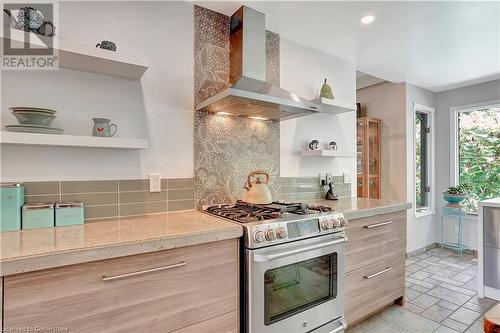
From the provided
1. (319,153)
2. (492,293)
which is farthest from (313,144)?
(492,293)

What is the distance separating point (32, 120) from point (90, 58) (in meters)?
0.43

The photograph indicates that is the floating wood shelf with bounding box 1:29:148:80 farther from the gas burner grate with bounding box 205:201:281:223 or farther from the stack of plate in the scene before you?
the gas burner grate with bounding box 205:201:281:223

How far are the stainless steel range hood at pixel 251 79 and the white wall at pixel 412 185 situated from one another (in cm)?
252

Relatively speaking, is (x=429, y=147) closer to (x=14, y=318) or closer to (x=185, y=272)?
(x=185, y=272)

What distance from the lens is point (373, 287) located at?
211cm

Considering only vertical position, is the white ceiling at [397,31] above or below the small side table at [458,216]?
above

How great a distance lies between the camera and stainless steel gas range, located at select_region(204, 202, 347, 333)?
4.63ft

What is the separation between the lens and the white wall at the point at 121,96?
1.43 m

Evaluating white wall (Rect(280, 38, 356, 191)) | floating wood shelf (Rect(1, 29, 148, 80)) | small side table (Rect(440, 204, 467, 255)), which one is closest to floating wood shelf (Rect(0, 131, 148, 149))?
floating wood shelf (Rect(1, 29, 148, 80))

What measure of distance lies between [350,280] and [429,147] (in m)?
3.29

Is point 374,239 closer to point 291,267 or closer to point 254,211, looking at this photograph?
point 291,267

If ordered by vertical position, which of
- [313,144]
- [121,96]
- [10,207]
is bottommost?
[10,207]

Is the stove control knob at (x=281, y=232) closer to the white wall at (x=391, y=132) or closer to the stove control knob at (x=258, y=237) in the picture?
the stove control knob at (x=258, y=237)

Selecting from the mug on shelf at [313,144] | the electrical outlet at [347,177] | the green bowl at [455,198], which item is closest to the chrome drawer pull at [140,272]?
the mug on shelf at [313,144]
